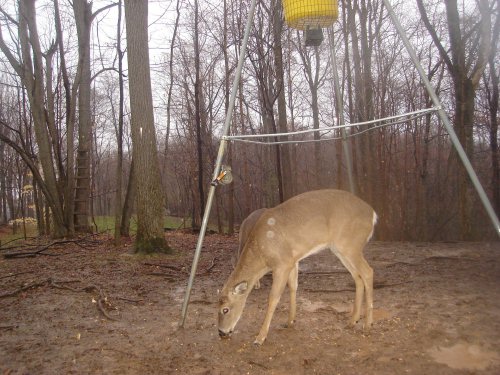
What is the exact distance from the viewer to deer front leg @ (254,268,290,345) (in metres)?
4.48

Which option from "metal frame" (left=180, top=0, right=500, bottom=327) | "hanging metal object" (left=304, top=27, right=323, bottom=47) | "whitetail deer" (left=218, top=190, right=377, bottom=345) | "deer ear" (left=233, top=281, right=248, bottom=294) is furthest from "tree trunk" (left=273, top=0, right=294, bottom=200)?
"deer ear" (left=233, top=281, right=248, bottom=294)

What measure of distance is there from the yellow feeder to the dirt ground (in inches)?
139

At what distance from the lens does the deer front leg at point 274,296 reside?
177 inches

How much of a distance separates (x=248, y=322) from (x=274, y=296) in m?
0.60

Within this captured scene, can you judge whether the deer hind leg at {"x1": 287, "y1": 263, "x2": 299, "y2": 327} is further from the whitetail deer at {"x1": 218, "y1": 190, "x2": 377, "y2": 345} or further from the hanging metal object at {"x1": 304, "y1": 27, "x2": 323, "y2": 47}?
the hanging metal object at {"x1": 304, "y1": 27, "x2": 323, "y2": 47}

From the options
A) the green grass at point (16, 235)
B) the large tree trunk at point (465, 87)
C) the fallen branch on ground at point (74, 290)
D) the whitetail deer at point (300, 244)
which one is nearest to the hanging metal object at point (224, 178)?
the whitetail deer at point (300, 244)

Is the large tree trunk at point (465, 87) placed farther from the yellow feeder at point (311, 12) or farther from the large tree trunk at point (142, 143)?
the large tree trunk at point (142, 143)

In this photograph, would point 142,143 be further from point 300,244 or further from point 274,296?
point 274,296

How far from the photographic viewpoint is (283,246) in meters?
4.86

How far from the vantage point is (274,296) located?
15.4 ft

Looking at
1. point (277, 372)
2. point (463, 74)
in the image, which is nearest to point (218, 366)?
point (277, 372)

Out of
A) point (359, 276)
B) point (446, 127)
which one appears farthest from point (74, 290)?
point (446, 127)

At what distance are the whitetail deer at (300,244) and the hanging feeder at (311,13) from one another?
86.7 inches

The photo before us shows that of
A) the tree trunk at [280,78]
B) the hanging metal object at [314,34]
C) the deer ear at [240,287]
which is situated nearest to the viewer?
the deer ear at [240,287]
